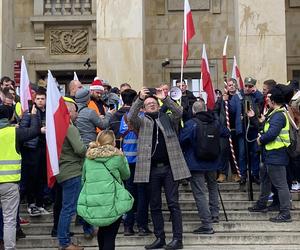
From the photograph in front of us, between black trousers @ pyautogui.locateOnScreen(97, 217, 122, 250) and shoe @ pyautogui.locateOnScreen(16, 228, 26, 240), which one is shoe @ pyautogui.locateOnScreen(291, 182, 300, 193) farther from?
shoe @ pyautogui.locateOnScreen(16, 228, 26, 240)

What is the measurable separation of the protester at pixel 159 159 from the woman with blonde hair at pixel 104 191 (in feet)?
3.56

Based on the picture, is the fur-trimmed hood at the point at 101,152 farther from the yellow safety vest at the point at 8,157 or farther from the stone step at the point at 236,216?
the stone step at the point at 236,216

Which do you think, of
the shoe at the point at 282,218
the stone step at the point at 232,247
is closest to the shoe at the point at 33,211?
the stone step at the point at 232,247

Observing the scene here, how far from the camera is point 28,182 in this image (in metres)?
9.16

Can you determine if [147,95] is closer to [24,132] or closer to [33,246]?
[24,132]

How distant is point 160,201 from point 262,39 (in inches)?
232

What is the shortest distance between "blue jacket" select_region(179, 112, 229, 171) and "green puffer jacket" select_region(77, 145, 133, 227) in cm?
190

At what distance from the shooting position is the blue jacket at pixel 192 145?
8820 mm

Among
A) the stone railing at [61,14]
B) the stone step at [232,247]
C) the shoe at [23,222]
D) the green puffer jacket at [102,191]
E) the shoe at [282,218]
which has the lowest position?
the stone step at [232,247]

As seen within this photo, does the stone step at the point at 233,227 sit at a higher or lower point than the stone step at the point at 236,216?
lower

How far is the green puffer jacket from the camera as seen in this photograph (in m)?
7.04

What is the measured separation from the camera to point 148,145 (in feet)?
27.3

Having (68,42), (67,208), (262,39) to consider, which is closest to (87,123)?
(67,208)

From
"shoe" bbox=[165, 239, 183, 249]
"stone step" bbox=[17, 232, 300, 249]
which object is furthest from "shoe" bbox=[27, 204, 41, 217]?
"shoe" bbox=[165, 239, 183, 249]
